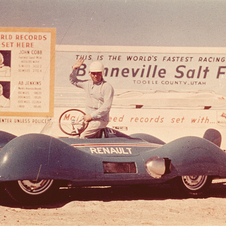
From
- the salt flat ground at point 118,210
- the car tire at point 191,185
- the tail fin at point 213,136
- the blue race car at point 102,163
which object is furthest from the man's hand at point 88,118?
the tail fin at point 213,136

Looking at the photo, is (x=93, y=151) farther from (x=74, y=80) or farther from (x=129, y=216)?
(x=74, y=80)

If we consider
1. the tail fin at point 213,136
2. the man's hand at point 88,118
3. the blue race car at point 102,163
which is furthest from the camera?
the tail fin at point 213,136

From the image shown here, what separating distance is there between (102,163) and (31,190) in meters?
0.91

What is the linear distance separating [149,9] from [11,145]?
427 centimetres

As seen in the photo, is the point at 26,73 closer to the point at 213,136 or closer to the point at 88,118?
the point at 88,118

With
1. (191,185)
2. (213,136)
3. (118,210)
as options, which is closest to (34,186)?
(118,210)

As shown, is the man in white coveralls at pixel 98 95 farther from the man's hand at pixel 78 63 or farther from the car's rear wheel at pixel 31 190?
the car's rear wheel at pixel 31 190

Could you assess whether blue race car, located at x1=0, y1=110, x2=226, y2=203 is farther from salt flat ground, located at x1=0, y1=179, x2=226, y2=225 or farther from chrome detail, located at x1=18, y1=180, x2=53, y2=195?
salt flat ground, located at x1=0, y1=179, x2=226, y2=225

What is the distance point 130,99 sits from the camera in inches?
294

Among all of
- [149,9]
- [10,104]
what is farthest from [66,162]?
[149,9]

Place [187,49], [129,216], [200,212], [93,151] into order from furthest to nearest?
[187,49] → [93,151] → [200,212] → [129,216]

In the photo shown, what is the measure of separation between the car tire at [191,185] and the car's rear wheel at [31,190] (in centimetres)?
166

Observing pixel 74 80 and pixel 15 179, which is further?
pixel 74 80

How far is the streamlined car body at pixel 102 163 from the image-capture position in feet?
14.0
